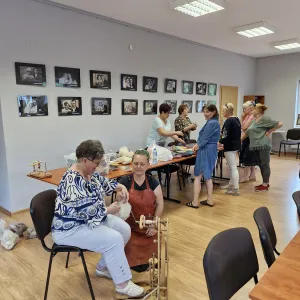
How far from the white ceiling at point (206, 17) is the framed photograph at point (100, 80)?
87cm

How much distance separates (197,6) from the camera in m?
3.93

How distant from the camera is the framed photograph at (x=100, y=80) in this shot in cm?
439

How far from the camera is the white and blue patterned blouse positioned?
1.81 meters

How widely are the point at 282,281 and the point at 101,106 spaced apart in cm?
391

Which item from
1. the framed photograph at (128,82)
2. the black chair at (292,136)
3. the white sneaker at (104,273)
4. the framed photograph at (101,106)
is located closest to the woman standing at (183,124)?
the framed photograph at (128,82)

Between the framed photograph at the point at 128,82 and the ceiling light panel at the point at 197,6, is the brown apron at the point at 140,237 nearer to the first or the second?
the ceiling light panel at the point at 197,6

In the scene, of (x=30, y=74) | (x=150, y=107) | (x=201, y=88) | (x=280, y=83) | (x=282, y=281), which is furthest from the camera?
(x=280, y=83)

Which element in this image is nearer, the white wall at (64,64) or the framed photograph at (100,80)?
the white wall at (64,64)

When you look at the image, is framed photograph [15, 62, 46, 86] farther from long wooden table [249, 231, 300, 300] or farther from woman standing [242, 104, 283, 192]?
long wooden table [249, 231, 300, 300]

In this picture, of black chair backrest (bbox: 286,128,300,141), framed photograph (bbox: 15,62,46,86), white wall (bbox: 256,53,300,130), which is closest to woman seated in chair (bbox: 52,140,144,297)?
framed photograph (bbox: 15,62,46,86)

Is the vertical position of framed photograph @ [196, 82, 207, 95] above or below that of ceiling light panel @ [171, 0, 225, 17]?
below

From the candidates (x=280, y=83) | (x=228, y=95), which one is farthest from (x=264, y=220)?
(x=280, y=83)

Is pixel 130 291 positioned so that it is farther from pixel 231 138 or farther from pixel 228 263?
pixel 231 138

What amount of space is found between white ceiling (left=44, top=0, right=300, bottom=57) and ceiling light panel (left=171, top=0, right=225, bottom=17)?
14cm
